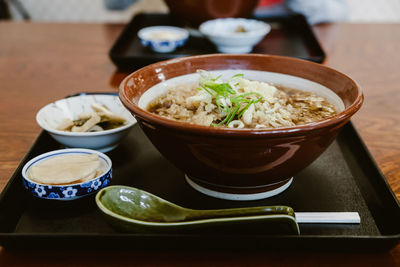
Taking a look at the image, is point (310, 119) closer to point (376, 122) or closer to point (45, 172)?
point (376, 122)

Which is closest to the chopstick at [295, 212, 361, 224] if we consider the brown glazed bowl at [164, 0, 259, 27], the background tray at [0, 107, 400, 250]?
the background tray at [0, 107, 400, 250]

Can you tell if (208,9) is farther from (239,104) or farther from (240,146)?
(240,146)

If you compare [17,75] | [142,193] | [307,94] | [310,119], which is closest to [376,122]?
[307,94]

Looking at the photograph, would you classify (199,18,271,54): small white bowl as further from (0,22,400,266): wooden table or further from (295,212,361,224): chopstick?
(295,212,361,224): chopstick

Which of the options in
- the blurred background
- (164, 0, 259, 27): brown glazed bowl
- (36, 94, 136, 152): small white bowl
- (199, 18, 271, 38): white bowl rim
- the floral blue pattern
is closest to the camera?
the floral blue pattern

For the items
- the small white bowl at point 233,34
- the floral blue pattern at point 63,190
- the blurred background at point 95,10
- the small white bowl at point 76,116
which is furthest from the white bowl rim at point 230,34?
the blurred background at point 95,10

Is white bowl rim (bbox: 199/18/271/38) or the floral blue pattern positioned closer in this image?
the floral blue pattern

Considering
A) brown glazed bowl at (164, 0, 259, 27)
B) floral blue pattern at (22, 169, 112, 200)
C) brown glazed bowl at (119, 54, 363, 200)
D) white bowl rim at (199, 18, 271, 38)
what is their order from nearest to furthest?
brown glazed bowl at (119, 54, 363, 200), floral blue pattern at (22, 169, 112, 200), white bowl rim at (199, 18, 271, 38), brown glazed bowl at (164, 0, 259, 27)
